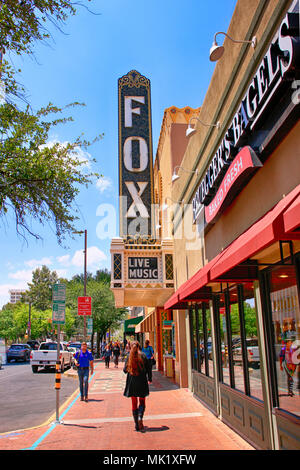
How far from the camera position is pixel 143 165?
17094 mm

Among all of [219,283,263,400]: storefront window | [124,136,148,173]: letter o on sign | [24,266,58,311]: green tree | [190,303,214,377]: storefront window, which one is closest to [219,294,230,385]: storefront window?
[219,283,263,400]: storefront window

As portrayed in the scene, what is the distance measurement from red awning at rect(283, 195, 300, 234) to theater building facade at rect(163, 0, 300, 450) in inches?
0.7

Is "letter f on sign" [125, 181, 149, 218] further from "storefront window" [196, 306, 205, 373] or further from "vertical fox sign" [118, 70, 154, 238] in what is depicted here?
"storefront window" [196, 306, 205, 373]

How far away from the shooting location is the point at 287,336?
539 centimetres

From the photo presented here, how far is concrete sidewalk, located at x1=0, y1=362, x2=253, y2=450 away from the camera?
257 inches

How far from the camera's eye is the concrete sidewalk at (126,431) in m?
6.52

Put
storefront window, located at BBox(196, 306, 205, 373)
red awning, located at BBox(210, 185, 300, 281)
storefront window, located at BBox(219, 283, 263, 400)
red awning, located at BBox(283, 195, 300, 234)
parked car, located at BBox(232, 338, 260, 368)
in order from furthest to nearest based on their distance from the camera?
storefront window, located at BBox(196, 306, 205, 373)
storefront window, located at BBox(219, 283, 263, 400)
parked car, located at BBox(232, 338, 260, 368)
red awning, located at BBox(210, 185, 300, 281)
red awning, located at BBox(283, 195, 300, 234)

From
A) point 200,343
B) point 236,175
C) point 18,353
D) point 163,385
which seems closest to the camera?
point 236,175

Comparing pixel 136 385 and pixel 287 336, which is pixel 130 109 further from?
pixel 287 336

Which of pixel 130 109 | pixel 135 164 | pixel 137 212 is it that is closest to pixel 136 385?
pixel 137 212

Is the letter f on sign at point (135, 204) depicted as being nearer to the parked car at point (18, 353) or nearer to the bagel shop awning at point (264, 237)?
the bagel shop awning at point (264, 237)

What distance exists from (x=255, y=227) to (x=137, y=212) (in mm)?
11479

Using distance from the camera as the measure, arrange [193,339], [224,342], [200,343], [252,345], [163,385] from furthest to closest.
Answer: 1. [163,385]
2. [193,339]
3. [200,343]
4. [224,342]
5. [252,345]
